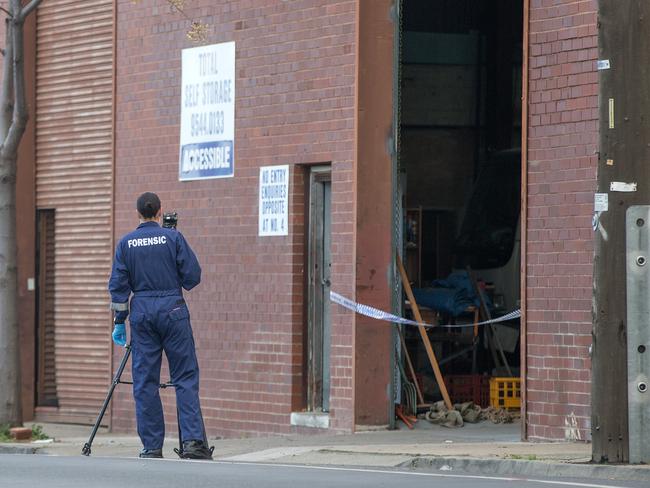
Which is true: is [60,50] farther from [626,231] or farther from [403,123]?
[626,231]

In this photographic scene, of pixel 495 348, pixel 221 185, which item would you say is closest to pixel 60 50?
pixel 221 185

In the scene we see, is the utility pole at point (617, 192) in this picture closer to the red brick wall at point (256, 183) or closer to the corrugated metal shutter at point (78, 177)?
the red brick wall at point (256, 183)

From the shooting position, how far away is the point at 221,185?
17.8 m

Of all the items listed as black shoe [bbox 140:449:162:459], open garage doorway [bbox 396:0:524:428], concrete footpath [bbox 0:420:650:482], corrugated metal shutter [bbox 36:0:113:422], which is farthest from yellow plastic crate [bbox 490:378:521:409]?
corrugated metal shutter [bbox 36:0:113:422]

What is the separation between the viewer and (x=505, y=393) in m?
16.4

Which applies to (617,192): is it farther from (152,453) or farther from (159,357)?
(152,453)

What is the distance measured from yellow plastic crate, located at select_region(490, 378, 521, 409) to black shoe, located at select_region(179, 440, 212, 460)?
4.18 meters

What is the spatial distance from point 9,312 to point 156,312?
199 inches

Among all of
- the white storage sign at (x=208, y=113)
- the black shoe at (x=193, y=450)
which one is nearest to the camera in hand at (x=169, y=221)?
the black shoe at (x=193, y=450)

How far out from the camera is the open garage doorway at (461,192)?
56.7ft

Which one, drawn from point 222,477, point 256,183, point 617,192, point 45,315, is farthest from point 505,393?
point 45,315

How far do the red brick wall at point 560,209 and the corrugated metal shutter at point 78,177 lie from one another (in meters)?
6.97

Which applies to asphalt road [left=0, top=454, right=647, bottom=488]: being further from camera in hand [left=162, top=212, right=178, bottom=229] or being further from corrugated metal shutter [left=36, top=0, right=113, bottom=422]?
corrugated metal shutter [left=36, top=0, right=113, bottom=422]

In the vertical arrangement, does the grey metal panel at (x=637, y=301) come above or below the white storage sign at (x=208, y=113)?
below
